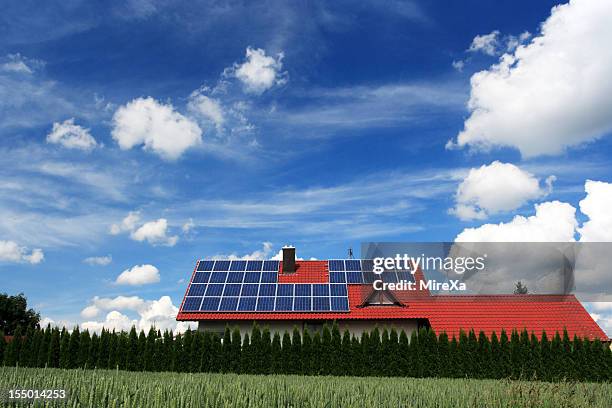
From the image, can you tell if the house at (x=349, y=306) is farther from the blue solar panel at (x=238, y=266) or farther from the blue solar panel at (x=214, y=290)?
the blue solar panel at (x=238, y=266)

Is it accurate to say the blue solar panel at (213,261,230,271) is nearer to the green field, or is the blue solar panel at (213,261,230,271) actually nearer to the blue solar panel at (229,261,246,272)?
the blue solar panel at (229,261,246,272)

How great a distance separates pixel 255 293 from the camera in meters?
27.4

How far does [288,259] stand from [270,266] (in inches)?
46.8

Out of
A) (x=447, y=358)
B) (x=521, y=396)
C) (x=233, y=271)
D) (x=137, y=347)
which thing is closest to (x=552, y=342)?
(x=447, y=358)

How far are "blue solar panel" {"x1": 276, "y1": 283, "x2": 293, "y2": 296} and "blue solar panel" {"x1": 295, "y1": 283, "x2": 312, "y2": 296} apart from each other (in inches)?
13.2

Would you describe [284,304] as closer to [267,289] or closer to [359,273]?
[267,289]

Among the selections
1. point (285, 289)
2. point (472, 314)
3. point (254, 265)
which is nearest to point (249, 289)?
point (285, 289)

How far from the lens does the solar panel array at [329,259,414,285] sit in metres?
28.6

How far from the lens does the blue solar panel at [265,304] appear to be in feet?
85.2

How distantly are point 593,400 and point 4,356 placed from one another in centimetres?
2537

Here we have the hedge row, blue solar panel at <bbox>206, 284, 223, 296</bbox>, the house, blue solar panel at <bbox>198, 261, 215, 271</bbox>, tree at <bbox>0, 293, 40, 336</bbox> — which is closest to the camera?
the hedge row

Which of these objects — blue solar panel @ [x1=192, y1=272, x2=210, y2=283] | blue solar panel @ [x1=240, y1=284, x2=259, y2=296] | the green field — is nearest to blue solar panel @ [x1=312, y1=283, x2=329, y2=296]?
blue solar panel @ [x1=240, y1=284, x2=259, y2=296]

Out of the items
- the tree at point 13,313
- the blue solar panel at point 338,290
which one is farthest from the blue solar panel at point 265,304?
the tree at point 13,313

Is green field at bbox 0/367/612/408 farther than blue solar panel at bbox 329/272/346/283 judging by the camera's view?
No
